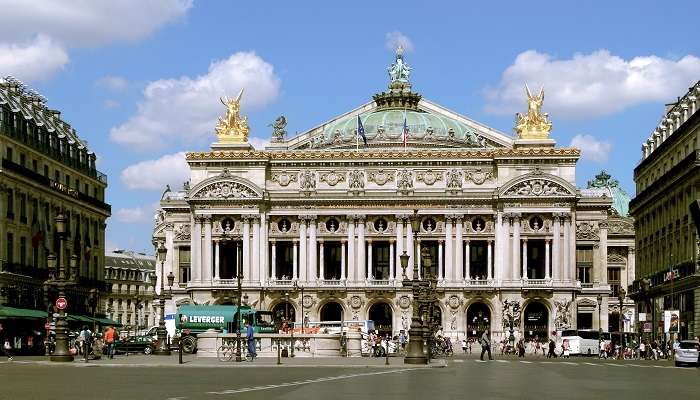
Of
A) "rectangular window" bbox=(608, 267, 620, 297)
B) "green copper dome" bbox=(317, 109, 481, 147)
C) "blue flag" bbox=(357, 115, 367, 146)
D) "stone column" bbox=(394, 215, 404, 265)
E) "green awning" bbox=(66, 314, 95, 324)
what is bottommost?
"green awning" bbox=(66, 314, 95, 324)

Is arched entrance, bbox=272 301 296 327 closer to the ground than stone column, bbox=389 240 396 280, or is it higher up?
closer to the ground

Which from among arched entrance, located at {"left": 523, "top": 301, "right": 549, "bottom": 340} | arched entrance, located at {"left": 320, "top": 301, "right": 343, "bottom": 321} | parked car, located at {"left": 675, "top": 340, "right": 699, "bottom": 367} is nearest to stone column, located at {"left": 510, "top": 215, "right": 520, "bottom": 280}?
arched entrance, located at {"left": 523, "top": 301, "right": 549, "bottom": 340}

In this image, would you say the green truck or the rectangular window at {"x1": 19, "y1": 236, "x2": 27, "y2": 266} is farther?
the green truck

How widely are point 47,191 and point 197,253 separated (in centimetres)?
3561

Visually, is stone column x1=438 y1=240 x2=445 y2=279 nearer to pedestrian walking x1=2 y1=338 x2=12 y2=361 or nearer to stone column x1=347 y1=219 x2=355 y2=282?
stone column x1=347 y1=219 x2=355 y2=282

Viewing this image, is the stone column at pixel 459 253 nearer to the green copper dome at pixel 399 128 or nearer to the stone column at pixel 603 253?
the stone column at pixel 603 253

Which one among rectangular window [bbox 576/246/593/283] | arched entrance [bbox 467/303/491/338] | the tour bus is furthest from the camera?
rectangular window [bbox 576/246/593/283]

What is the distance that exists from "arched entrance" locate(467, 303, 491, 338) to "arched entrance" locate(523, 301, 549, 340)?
4165mm

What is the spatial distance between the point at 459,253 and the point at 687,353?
6763 centimetres

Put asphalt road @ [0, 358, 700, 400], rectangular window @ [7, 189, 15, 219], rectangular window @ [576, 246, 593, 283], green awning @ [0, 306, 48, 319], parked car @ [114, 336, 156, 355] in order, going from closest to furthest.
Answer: asphalt road @ [0, 358, 700, 400]
green awning @ [0, 306, 48, 319]
rectangular window @ [7, 189, 15, 219]
parked car @ [114, 336, 156, 355]
rectangular window @ [576, 246, 593, 283]

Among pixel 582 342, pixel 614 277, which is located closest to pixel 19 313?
pixel 582 342

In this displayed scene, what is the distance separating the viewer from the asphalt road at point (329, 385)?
130 feet

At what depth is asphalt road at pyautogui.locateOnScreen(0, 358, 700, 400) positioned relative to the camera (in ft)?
130

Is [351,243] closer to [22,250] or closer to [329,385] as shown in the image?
[22,250]
